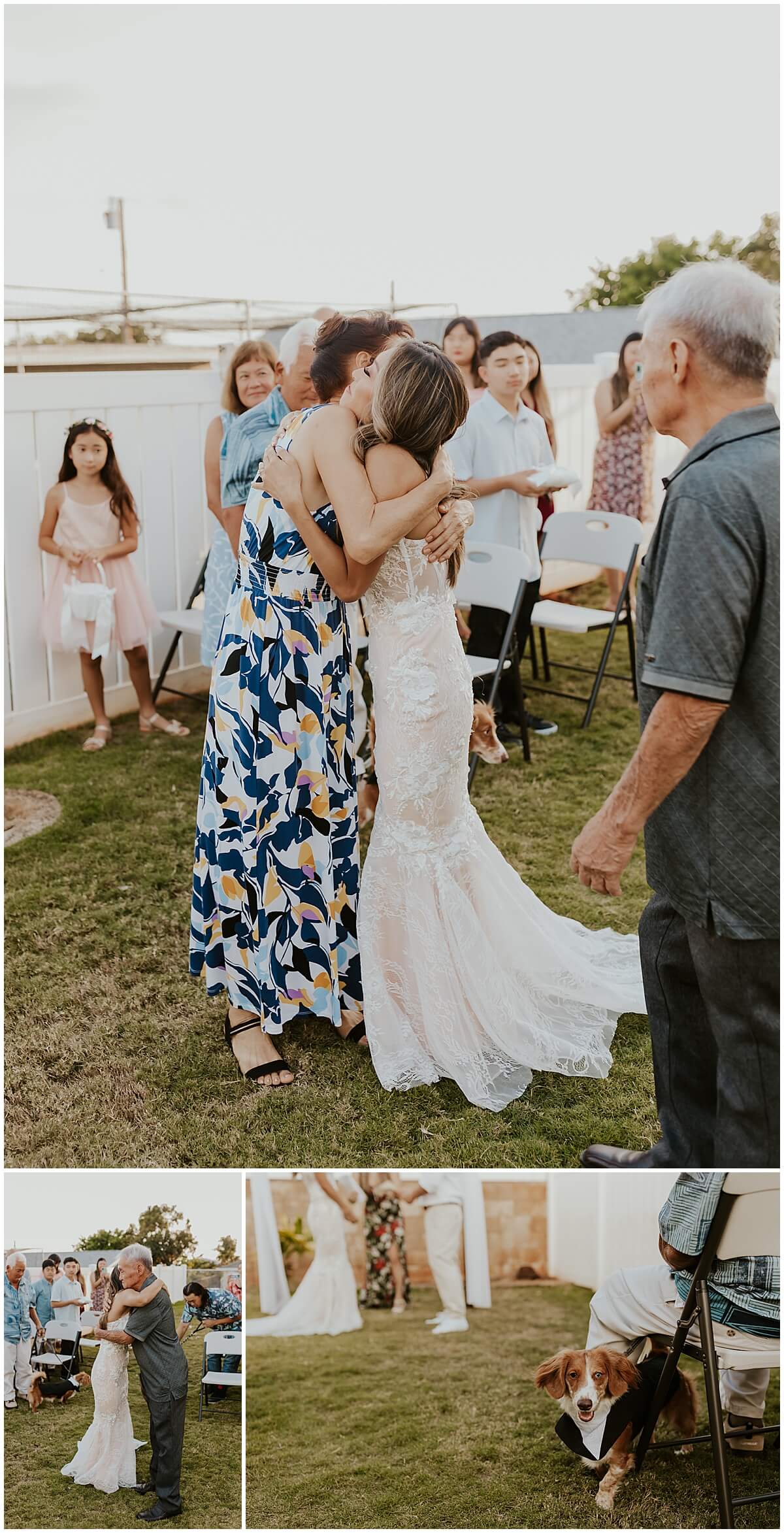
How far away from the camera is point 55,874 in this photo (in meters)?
4.25

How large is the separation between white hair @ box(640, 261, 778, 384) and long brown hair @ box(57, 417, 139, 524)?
4.24m

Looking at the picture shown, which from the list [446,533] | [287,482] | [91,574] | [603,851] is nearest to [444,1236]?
[603,851]

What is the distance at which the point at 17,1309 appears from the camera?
1.83 meters

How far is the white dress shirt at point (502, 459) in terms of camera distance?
5.34 m

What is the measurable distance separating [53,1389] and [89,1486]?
0.17m

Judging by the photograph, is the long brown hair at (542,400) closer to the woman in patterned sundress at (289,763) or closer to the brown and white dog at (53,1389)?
the woman in patterned sundress at (289,763)

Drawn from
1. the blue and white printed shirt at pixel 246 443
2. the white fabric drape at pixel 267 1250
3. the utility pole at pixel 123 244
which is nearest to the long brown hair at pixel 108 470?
the blue and white printed shirt at pixel 246 443

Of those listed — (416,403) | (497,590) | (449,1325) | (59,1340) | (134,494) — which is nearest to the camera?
(59,1340)

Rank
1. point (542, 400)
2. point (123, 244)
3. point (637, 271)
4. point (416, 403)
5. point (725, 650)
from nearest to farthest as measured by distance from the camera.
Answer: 1. point (725, 650)
2. point (416, 403)
3. point (542, 400)
4. point (123, 244)
5. point (637, 271)

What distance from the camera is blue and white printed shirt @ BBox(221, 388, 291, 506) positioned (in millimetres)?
4516

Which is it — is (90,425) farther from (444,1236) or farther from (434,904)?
(444,1236)

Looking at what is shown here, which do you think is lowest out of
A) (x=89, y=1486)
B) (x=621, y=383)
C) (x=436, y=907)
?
(x=89, y=1486)

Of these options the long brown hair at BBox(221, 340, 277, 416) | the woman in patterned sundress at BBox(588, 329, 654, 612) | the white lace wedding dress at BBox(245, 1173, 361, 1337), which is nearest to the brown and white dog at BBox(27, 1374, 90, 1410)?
the white lace wedding dress at BBox(245, 1173, 361, 1337)

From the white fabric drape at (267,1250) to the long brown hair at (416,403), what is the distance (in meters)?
1.57
